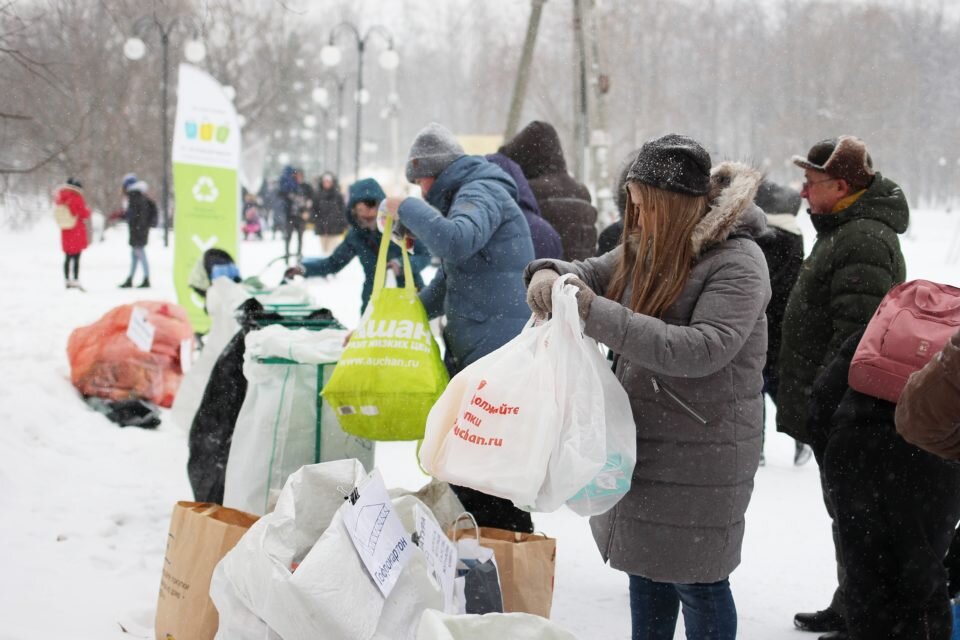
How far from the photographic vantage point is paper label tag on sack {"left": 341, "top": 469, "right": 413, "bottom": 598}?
2387 mm

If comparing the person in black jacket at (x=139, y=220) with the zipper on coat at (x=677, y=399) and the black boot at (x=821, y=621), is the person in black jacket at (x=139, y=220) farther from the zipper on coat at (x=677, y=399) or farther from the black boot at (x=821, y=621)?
the zipper on coat at (x=677, y=399)

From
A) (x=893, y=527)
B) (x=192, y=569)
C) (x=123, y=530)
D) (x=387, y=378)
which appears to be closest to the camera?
(x=893, y=527)

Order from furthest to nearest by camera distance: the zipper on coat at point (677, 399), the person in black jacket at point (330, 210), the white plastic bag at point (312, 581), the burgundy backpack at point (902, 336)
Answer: the person in black jacket at point (330, 210) → the zipper on coat at point (677, 399) → the burgundy backpack at point (902, 336) → the white plastic bag at point (312, 581)

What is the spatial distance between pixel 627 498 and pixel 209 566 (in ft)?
4.16

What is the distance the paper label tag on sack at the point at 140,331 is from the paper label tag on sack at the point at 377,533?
15.3 feet

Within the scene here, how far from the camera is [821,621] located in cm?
371

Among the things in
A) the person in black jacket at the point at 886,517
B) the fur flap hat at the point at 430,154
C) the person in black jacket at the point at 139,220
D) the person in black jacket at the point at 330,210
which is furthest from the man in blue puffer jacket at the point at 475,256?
the person in black jacket at the point at 330,210

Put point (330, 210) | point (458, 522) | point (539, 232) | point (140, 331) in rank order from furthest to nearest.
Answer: point (330, 210), point (140, 331), point (539, 232), point (458, 522)

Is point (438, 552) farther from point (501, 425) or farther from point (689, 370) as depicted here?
point (689, 370)

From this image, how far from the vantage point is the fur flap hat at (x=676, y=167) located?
247 centimetres

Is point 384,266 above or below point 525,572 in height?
above

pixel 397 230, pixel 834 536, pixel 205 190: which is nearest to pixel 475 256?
pixel 397 230

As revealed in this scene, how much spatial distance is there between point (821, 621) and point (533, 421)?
2041 millimetres

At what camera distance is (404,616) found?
8.19 ft
